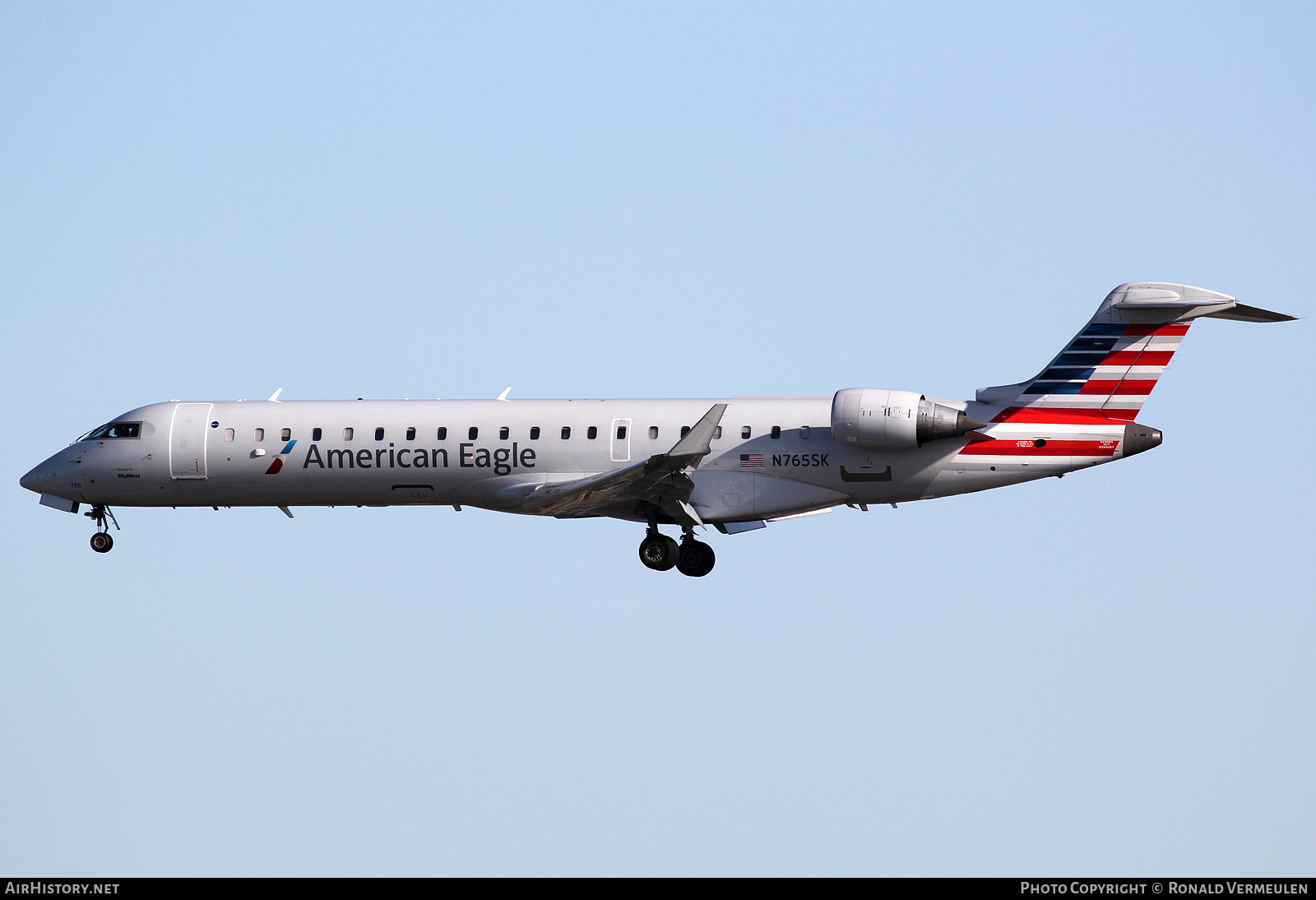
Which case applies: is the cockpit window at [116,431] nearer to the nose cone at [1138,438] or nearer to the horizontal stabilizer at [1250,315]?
the nose cone at [1138,438]

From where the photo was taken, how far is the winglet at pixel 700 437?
2697 centimetres

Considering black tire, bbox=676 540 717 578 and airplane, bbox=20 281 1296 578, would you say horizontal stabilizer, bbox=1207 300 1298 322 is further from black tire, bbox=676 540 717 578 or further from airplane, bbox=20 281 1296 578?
black tire, bbox=676 540 717 578

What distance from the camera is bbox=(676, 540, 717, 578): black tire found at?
29672 mm

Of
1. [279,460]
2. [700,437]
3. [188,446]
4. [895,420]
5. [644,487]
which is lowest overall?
[644,487]

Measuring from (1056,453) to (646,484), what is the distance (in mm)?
7462

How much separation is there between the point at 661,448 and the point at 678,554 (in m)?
2.12

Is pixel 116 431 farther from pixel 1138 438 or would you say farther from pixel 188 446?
pixel 1138 438

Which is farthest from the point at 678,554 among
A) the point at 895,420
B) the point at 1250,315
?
the point at 1250,315

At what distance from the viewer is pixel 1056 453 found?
28.0 meters

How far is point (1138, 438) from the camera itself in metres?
27.8

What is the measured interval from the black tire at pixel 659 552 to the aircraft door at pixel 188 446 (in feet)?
29.9

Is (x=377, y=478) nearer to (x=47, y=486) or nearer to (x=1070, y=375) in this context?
(x=47, y=486)

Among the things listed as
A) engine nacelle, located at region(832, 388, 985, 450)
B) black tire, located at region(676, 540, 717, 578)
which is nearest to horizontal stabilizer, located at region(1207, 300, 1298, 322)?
engine nacelle, located at region(832, 388, 985, 450)

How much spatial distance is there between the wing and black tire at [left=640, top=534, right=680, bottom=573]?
49 centimetres
